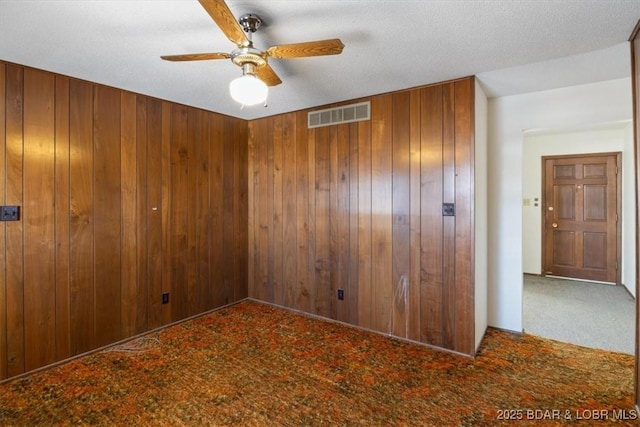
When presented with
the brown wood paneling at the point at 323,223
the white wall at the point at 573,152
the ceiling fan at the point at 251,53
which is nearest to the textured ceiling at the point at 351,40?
the ceiling fan at the point at 251,53

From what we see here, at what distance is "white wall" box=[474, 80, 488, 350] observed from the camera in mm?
2826

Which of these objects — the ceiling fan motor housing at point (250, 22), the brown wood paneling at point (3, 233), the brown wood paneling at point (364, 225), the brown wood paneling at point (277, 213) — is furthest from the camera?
the brown wood paneling at point (277, 213)

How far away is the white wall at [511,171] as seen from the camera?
3.03 metres

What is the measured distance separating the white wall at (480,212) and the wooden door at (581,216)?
10.0 feet

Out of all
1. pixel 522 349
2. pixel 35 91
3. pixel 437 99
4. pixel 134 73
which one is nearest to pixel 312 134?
pixel 437 99

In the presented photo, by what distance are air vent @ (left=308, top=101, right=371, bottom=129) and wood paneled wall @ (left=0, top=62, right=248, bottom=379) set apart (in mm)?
1198

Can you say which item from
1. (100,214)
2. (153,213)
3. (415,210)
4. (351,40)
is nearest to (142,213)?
(153,213)

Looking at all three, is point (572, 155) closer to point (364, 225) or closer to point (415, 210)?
point (415, 210)

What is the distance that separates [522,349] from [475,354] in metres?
0.50

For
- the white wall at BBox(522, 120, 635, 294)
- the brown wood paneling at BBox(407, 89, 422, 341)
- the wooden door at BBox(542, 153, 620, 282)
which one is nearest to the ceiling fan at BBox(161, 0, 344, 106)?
the brown wood paneling at BBox(407, 89, 422, 341)

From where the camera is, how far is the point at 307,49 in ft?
5.74

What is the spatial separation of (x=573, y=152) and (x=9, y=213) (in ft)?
23.6

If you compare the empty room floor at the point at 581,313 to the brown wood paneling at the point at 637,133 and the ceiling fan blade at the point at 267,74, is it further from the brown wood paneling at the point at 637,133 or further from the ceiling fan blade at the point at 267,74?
A: the ceiling fan blade at the point at 267,74

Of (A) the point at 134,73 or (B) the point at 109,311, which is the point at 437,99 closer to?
(A) the point at 134,73
